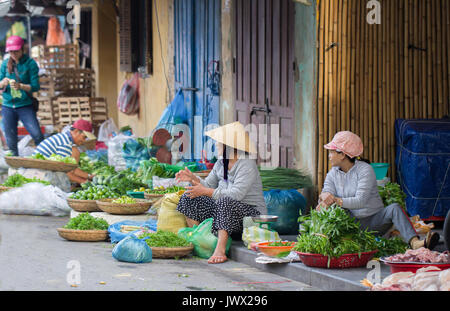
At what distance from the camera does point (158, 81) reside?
49.2ft

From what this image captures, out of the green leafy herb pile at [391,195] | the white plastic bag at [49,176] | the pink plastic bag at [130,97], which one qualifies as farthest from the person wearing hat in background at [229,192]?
the pink plastic bag at [130,97]

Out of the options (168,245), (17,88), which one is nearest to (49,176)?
(17,88)

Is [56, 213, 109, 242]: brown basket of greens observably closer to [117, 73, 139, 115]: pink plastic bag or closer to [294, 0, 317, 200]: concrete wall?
[294, 0, 317, 200]: concrete wall

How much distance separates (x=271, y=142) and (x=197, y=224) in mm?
2232

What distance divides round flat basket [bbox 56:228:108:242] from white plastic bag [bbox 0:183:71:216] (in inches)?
77.1

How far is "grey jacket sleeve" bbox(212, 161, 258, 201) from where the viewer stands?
723 centimetres

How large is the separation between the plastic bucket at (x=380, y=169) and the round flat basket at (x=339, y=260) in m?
2.18

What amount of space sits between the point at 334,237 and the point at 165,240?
1.94 metres

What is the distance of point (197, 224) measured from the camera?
7.66 metres

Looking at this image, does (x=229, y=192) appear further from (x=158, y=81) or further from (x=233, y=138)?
(x=158, y=81)

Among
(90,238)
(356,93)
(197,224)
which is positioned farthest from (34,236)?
(356,93)

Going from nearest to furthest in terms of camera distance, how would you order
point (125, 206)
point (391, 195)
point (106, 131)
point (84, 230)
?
point (391, 195) < point (84, 230) < point (125, 206) < point (106, 131)

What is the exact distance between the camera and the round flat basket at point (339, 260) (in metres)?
6.01
